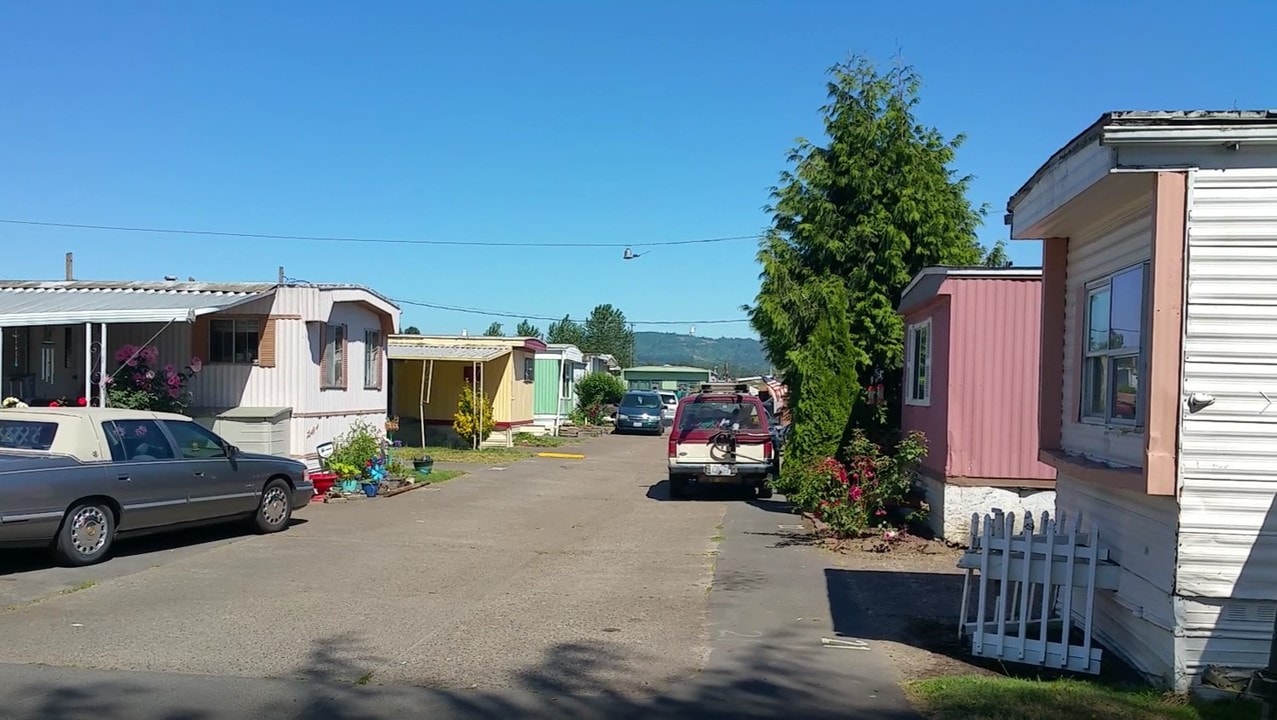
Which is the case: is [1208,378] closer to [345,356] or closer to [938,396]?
[938,396]

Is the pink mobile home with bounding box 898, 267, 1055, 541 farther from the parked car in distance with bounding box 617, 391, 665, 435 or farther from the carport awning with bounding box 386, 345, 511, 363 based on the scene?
the parked car in distance with bounding box 617, 391, 665, 435

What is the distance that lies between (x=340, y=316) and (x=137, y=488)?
8413 mm

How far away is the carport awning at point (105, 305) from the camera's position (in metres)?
13.7

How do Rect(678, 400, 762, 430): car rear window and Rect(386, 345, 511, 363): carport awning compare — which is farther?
Rect(386, 345, 511, 363): carport awning

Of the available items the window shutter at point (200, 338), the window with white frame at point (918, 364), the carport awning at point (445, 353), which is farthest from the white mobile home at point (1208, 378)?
the carport awning at point (445, 353)

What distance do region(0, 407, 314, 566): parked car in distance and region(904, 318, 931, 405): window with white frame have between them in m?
9.03

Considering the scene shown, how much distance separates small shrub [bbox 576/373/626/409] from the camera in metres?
44.2

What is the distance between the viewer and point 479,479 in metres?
20.1

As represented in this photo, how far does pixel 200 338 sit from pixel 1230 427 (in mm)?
15433

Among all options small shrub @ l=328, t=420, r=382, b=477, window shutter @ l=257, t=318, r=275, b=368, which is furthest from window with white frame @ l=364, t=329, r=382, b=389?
window shutter @ l=257, t=318, r=275, b=368

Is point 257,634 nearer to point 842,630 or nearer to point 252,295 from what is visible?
point 842,630

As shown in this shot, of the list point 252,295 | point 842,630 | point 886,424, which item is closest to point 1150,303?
point 842,630

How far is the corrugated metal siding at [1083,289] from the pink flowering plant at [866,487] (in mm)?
4497

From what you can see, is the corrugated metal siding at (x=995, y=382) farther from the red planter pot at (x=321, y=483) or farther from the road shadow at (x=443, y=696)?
the red planter pot at (x=321, y=483)
